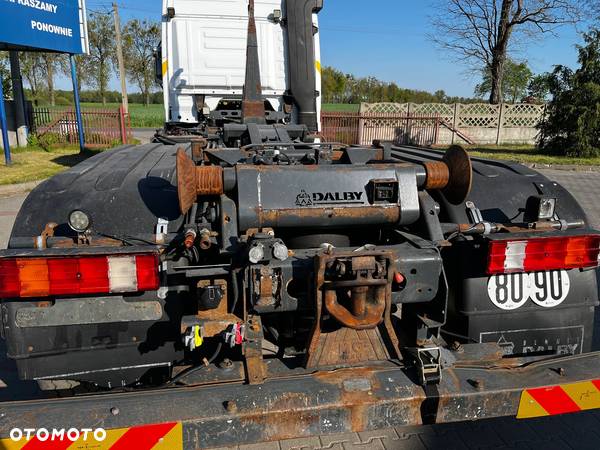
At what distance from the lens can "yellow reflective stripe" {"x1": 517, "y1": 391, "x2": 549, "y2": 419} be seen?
1827 mm

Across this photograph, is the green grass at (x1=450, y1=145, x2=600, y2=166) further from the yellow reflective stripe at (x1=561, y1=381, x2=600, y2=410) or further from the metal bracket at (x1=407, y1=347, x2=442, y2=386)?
the metal bracket at (x1=407, y1=347, x2=442, y2=386)

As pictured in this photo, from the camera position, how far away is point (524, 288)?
2.27 meters

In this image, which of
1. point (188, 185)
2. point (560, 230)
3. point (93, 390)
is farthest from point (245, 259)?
point (560, 230)

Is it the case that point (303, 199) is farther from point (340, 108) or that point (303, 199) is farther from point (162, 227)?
point (340, 108)

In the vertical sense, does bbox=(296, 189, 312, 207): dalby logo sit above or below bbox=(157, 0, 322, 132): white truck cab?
below

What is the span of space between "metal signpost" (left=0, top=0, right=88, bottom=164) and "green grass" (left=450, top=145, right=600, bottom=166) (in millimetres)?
13097

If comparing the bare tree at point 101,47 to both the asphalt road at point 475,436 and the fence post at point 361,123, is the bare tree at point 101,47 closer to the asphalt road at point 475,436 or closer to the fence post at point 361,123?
the fence post at point 361,123

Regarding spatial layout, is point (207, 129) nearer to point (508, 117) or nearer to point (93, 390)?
point (93, 390)

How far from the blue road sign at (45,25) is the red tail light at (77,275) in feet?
42.2

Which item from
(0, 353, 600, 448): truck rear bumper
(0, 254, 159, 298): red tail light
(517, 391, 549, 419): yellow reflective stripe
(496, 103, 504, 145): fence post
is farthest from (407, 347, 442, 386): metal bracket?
(496, 103, 504, 145): fence post

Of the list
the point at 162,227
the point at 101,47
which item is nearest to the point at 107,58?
the point at 101,47

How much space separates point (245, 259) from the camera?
1911 mm

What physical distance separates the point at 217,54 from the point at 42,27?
10320 mm

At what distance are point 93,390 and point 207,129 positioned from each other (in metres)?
3.62
